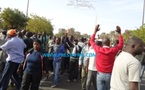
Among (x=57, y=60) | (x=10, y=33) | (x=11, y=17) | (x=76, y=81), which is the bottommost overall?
(x=76, y=81)

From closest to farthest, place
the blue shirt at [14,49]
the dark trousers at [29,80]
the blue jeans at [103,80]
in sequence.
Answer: the blue jeans at [103,80], the dark trousers at [29,80], the blue shirt at [14,49]

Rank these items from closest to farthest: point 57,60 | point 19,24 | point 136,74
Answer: point 136,74 → point 57,60 → point 19,24

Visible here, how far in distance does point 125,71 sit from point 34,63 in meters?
3.48

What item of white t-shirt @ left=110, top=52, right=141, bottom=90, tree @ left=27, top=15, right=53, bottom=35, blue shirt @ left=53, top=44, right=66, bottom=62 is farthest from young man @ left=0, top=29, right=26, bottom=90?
tree @ left=27, top=15, right=53, bottom=35

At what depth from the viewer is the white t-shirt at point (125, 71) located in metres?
3.19

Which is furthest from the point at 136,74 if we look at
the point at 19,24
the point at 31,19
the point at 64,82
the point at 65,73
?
the point at 31,19

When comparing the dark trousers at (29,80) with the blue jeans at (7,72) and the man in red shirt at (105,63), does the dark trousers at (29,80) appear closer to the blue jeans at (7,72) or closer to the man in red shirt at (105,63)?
the blue jeans at (7,72)

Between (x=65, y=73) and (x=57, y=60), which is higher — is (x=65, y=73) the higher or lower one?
the lower one

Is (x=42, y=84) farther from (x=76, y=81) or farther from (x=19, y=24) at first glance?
(x=19, y=24)

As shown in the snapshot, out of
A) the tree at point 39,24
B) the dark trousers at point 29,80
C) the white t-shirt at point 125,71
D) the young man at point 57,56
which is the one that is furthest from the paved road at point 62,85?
the tree at point 39,24

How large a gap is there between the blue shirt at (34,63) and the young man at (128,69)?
319 centimetres

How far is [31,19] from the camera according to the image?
64.5m

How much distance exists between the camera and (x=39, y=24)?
63.5m

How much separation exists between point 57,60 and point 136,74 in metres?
6.40
